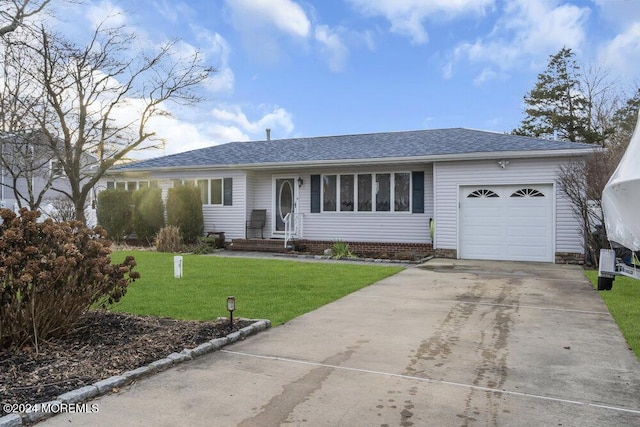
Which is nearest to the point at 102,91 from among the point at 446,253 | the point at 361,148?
the point at 361,148

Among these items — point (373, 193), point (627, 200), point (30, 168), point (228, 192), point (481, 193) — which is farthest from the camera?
point (228, 192)

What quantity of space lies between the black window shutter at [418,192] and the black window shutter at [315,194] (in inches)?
128

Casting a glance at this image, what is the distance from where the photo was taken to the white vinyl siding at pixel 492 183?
12461 mm

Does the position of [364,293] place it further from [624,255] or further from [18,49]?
[18,49]

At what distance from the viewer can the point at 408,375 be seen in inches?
161

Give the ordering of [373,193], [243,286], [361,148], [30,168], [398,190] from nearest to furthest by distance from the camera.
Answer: [243,286] < [30,168] < [398,190] < [373,193] < [361,148]

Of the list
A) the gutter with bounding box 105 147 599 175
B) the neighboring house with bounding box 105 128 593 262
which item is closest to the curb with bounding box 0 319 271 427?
the gutter with bounding box 105 147 599 175

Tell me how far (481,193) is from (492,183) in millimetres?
433

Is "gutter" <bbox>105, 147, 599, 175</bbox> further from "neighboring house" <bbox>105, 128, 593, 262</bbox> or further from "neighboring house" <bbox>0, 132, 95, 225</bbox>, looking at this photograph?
"neighboring house" <bbox>0, 132, 95, 225</bbox>

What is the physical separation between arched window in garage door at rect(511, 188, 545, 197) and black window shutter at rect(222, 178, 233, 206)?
9443mm

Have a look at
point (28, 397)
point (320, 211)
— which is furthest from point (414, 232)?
point (28, 397)

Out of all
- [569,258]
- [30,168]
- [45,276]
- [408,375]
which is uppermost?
[30,168]

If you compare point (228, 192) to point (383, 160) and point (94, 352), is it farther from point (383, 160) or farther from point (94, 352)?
point (94, 352)

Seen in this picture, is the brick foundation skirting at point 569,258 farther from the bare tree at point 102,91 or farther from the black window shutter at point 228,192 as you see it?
the bare tree at point 102,91
